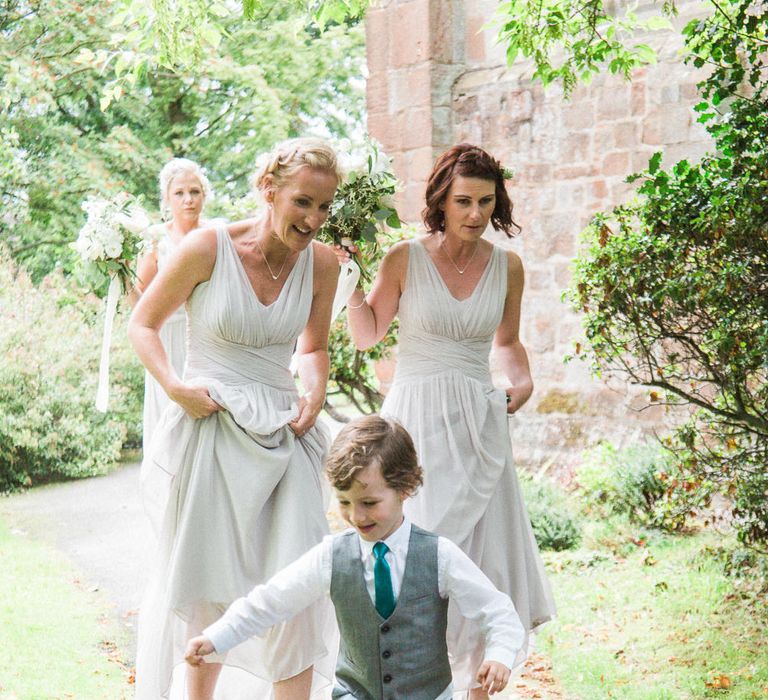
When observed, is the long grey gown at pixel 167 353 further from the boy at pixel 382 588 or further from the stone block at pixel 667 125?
the stone block at pixel 667 125

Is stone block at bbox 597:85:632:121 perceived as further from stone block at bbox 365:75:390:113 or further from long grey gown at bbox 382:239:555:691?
long grey gown at bbox 382:239:555:691

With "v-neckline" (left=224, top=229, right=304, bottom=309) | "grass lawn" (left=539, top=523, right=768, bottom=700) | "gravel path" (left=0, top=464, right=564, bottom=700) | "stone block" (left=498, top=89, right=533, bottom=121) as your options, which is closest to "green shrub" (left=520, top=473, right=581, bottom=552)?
"grass lawn" (left=539, top=523, right=768, bottom=700)

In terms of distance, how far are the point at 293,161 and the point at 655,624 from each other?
11.6 feet

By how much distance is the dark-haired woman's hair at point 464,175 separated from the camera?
13.2 feet

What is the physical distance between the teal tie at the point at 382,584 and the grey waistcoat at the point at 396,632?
0.02 meters

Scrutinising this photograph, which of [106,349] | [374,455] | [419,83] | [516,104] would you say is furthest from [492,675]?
[419,83]

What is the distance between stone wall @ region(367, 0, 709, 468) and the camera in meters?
8.41

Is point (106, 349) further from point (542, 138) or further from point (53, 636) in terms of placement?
point (542, 138)

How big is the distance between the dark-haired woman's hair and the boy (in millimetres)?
1394

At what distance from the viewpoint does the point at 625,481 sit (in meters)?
7.75

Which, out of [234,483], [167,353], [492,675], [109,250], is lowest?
[492,675]

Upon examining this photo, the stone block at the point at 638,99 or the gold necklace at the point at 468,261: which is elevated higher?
the stone block at the point at 638,99

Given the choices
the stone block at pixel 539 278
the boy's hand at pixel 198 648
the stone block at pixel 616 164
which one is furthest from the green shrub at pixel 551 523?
the boy's hand at pixel 198 648

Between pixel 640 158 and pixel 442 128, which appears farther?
pixel 442 128
